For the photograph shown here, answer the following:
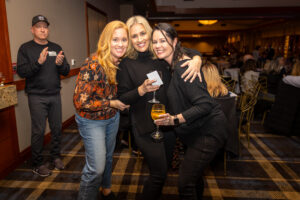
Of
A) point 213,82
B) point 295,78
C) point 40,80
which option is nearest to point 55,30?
point 40,80

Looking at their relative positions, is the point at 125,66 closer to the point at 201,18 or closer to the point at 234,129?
the point at 234,129

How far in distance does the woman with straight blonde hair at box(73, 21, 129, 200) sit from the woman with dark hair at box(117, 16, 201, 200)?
7 cm

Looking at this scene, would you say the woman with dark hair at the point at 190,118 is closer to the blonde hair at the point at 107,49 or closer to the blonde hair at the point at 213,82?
the blonde hair at the point at 107,49

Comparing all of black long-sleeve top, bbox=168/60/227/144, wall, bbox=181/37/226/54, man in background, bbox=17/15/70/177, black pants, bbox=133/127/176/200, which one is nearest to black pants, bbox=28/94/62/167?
man in background, bbox=17/15/70/177

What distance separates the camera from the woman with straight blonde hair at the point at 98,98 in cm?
158

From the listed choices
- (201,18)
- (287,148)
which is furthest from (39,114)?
(201,18)

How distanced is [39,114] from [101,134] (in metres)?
1.39

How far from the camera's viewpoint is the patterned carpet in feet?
7.66

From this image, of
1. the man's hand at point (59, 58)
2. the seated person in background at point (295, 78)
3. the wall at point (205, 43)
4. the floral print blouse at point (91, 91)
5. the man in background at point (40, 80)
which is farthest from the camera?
the wall at point (205, 43)

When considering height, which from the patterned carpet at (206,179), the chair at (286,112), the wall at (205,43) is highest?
the wall at (205,43)

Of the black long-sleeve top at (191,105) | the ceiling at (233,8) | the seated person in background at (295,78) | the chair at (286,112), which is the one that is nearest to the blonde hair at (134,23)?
the black long-sleeve top at (191,105)

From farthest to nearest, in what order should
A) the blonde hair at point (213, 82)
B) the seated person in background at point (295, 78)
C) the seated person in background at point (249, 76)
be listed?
the seated person in background at point (249, 76), the seated person in background at point (295, 78), the blonde hair at point (213, 82)

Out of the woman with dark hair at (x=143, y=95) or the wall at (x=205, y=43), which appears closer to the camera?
the woman with dark hair at (x=143, y=95)

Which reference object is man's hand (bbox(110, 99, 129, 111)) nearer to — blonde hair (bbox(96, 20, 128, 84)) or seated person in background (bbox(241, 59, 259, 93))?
blonde hair (bbox(96, 20, 128, 84))
